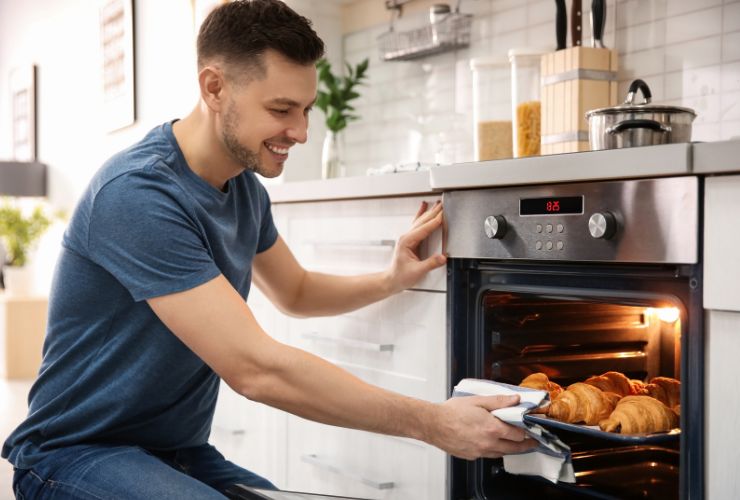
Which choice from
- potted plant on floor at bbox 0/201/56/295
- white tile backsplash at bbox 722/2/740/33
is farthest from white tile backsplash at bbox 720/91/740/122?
potted plant on floor at bbox 0/201/56/295

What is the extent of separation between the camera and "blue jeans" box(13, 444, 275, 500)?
4.83 ft

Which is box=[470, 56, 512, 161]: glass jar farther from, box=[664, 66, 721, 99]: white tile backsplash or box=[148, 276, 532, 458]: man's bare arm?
box=[148, 276, 532, 458]: man's bare arm

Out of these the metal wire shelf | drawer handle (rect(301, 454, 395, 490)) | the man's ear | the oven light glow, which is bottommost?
drawer handle (rect(301, 454, 395, 490))

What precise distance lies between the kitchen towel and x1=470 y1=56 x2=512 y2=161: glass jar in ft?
2.95

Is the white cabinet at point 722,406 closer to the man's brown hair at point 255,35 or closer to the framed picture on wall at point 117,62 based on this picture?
the man's brown hair at point 255,35

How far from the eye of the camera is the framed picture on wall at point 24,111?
6086 mm

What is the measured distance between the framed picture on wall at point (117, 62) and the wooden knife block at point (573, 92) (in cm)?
272

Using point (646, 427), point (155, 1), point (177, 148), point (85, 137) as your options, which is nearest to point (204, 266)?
point (177, 148)

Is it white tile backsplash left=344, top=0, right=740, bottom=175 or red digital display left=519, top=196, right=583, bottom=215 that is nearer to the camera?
red digital display left=519, top=196, right=583, bottom=215

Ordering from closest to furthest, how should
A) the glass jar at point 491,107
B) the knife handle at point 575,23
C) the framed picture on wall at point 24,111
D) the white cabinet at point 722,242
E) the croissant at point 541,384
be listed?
the white cabinet at point 722,242, the croissant at point 541,384, the knife handle at point 575,23, the glass jar at point 491,107, the framed picture on wall at point 24,111

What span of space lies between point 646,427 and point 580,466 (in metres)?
0.34

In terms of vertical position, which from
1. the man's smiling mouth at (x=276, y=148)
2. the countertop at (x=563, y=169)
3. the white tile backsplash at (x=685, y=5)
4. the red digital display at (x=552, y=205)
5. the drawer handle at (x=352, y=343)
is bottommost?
the drawer handle at (x=352, y=343)

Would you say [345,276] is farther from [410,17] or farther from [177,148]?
[410,17]

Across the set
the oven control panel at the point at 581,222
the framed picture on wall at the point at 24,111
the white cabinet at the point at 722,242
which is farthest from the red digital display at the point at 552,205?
the framed picture on wall at the point at 24,111
